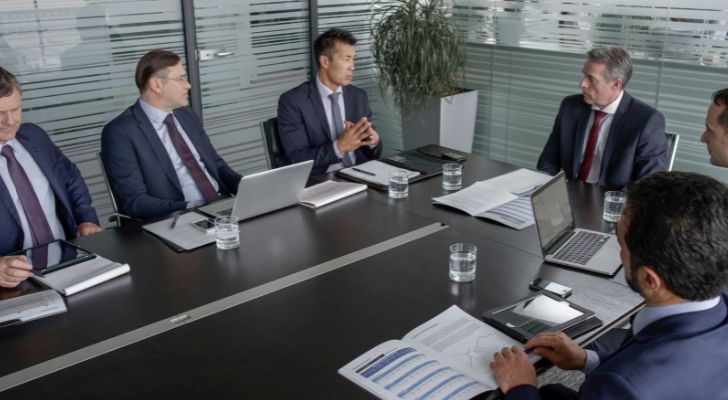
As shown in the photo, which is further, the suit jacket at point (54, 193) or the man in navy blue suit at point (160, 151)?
the man in navy blue suit at point (160, 151)

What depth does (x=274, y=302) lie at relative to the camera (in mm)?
2301

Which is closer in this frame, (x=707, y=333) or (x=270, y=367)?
(x=707, y=333)

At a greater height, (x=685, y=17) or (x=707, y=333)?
(x=685, y=17)

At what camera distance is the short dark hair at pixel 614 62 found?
146 inches

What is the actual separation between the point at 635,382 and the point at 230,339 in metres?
1.08

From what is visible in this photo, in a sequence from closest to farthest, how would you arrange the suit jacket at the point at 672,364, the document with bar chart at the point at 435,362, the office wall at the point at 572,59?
the suit jacket at the point at 672,364 → the document with bar chart at the point at 435,362 → the office wall at the point at 572,59

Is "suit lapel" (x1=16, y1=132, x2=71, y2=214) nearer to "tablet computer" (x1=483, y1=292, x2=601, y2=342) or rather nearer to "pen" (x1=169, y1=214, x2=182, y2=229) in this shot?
"pen" (x1=169, y1=214, x2=182, y2=229)

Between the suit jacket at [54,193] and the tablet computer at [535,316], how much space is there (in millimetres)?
1945

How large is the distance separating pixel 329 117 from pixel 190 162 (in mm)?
915

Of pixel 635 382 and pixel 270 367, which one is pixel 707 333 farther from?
pixel 270 367

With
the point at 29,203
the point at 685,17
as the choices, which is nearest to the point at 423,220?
the point at 29,203

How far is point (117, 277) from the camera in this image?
8.11 feet

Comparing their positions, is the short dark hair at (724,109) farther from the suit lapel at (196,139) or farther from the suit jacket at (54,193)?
the suit jacket at (54,193)

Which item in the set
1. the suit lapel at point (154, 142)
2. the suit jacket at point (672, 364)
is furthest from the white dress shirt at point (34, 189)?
the suit jacket at point (672, 364)
